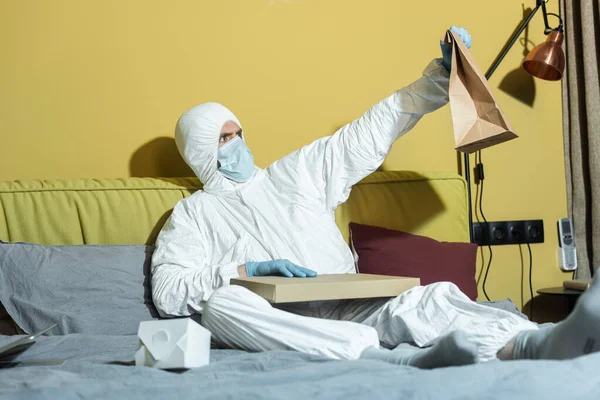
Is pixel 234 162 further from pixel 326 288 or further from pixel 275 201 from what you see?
pixel 326 288

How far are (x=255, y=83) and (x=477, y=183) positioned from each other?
3.12ft

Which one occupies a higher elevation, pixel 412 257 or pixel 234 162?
pixel 234 162

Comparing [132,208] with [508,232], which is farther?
[508,232]

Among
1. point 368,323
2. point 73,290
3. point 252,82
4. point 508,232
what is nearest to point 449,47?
point 252,82

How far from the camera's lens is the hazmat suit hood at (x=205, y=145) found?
2.04 metres

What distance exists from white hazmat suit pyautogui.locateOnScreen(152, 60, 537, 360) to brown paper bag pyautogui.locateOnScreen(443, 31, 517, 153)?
102 mm

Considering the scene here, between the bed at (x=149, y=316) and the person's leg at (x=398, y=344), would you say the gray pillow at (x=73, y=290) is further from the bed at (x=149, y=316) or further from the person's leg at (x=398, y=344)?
the person's leg at (x=398, y=344)

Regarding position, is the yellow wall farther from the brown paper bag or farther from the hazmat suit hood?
the brown paper bag

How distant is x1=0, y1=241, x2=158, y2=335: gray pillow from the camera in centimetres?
173

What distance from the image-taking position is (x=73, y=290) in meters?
1.79

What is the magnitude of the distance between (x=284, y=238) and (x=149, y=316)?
0.42 meters

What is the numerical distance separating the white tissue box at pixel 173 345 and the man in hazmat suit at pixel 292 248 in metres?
0.17

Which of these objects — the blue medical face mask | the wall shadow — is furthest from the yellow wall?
the blue medical face mask

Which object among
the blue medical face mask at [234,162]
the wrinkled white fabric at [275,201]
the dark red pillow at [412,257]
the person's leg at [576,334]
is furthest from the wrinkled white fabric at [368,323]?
the blue medical face mask at [234,162]
